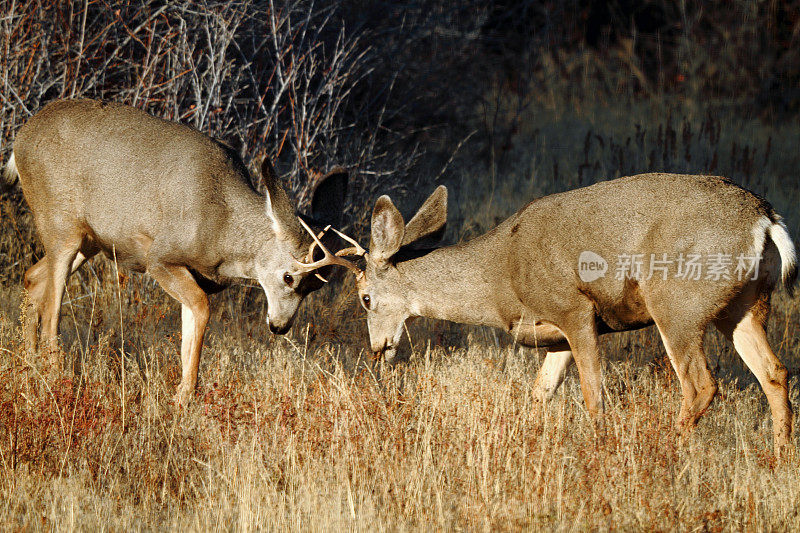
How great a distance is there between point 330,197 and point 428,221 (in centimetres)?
72

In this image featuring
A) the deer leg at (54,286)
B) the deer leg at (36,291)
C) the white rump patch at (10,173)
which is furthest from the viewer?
the white rump patch at (10,173)

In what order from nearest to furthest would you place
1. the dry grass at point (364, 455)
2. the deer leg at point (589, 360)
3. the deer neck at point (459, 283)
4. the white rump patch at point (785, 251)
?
the dry grass at point (364, 455)
the white rump patch at point (785, 251)
the deer leg at point (589, 360)
the deer neck at point (459, 283)

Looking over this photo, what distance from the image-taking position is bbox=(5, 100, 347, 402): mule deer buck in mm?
6715

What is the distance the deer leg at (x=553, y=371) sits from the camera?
673cm

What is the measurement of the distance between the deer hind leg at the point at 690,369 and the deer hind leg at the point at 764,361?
1.19 feet

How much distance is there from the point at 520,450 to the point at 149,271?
279cm

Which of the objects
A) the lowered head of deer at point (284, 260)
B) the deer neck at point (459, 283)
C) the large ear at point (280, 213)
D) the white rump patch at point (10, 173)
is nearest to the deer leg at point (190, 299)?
the lowered head of deer at point (284, 260)

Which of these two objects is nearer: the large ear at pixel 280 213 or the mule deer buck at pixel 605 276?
the mule deer buck at pixel 605 276

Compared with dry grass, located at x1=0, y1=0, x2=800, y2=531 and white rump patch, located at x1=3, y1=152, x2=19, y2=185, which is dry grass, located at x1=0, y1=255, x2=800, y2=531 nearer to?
dry grass, located at x1=0, y1=0, x2=800, y2=531

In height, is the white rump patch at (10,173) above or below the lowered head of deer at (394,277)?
above

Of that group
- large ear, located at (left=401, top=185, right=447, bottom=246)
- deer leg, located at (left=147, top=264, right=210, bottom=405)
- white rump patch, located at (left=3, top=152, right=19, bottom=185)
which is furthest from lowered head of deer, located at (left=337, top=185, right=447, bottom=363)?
white rump patch, located at (left=3, top=152, right=19, bottom=185)

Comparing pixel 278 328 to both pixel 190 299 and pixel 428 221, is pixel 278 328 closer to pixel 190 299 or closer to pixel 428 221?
pixel 190 299

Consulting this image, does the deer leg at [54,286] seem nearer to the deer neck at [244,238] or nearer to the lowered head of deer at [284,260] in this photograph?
the deer neck at [244,238]

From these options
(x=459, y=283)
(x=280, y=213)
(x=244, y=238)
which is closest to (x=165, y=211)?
(x=244, y=238)
